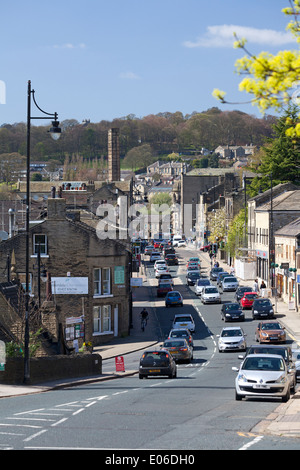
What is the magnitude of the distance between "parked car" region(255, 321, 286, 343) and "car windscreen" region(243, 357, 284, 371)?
69.2 feet

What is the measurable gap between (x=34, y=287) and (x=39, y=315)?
55.2 ft

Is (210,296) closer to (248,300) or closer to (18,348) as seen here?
(248,300)

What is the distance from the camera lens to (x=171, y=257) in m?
111

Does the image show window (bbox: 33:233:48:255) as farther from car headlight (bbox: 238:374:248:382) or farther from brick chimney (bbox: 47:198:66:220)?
car headlight (bbox: 238:374:248:382)

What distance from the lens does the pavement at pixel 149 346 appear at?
737 inches

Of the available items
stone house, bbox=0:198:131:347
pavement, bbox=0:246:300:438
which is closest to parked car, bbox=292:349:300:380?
pavement, bbox=0:246:300:438

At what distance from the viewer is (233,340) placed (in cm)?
4603

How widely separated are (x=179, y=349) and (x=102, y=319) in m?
15.8

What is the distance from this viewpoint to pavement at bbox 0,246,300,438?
18.7 metres

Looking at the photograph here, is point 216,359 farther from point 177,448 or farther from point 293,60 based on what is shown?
point 293,60

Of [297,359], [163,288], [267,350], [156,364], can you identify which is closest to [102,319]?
[163,288]

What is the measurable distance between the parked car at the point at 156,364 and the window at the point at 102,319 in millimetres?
22171

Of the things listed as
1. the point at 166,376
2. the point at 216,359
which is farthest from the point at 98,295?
the point at 166,376

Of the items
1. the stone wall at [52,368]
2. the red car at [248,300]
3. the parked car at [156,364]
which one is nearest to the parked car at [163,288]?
the red car at [248,300]
